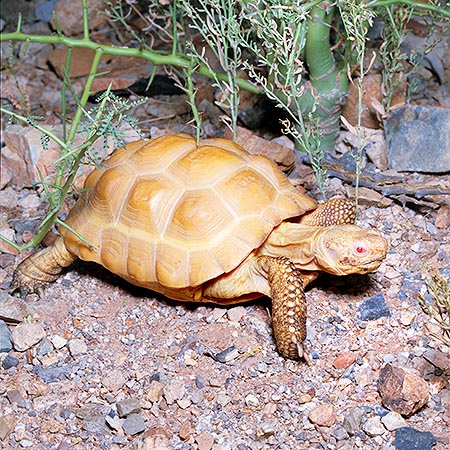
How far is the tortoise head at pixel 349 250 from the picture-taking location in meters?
2.84

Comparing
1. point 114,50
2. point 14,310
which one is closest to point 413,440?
point 14,310

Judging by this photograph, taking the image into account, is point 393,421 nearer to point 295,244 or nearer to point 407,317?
point 407,317

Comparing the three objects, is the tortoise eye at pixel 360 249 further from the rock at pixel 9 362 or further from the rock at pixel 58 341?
the rock at pixel 9 362

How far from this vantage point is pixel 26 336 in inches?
118

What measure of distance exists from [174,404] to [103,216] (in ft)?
2.96

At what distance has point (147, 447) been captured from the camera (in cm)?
251

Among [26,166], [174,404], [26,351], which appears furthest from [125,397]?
[26,166]

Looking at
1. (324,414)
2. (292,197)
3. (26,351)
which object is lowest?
(26,351)

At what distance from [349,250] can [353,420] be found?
660mm

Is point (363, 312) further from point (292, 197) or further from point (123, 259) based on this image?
point (123, 259)

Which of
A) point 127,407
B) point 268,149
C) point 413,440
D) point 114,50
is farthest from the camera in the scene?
point 268,149

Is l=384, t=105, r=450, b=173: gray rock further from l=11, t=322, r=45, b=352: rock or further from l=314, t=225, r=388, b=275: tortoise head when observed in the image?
l=11, t=322, r=45, b=352: rock

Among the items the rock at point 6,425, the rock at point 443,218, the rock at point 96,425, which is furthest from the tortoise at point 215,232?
the rock at point 6,425

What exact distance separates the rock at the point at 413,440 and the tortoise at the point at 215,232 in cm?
47
